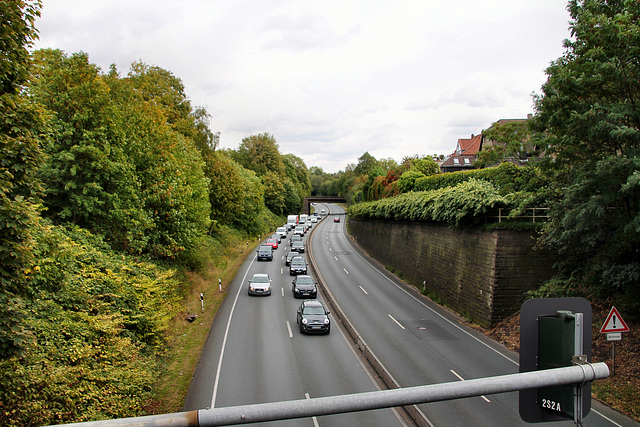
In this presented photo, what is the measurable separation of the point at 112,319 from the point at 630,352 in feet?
60.8

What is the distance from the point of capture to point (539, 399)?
3197 millimetres

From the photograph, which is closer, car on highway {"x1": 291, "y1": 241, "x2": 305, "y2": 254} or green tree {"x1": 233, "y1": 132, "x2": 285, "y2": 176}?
car on highway {"x1": 291, "y1": 241, "x2": 305, "y2": 254}

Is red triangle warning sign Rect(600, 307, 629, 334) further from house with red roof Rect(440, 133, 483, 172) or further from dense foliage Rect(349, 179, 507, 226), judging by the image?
house with red roof Rect(440, 133, 483, 172)

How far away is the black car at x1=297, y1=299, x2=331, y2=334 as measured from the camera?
2056 cm

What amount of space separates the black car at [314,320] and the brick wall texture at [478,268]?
8580mm

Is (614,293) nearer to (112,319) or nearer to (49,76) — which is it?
(112,319)

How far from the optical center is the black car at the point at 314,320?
2056 centimetres

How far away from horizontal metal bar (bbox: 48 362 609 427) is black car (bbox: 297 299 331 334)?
61.0ft

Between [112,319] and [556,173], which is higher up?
[556,173]

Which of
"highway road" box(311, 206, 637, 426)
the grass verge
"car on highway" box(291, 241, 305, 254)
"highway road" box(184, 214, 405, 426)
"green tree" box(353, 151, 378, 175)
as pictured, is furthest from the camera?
"green tree" box(353, 151, 378, 175)

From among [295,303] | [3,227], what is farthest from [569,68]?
[295,303]

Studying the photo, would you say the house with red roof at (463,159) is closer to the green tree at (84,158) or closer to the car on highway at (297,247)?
the car on highway at (297,247)

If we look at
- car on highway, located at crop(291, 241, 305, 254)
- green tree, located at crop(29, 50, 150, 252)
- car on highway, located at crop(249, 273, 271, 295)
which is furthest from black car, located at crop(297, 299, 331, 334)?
car on highway, located at crop(291, 241, 305, 254)

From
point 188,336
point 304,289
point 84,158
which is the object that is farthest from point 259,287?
point 84,158
